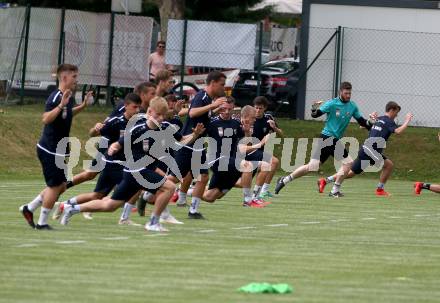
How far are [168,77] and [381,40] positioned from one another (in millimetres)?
17009

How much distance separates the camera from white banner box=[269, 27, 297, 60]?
3975 cm

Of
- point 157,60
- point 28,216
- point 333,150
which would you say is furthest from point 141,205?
point 157,60

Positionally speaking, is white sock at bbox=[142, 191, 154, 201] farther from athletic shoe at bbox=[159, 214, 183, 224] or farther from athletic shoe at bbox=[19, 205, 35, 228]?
athletic shoe at bbox=[19, 205, 35, 228]

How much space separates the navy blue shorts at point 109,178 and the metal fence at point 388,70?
1758cm

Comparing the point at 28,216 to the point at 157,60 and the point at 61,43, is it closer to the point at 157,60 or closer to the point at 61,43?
the point at 157,60

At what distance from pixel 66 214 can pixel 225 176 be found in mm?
3856

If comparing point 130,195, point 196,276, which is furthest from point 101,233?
point 196,276

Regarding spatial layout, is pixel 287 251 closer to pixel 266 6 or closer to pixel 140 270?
pixel 140 270

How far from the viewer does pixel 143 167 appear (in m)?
16.5

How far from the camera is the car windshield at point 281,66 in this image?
3747 cm

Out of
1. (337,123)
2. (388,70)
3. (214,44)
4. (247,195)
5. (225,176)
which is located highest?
(214,44)

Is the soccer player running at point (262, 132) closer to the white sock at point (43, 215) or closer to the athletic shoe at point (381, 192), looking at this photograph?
the athletic shoe at point (381, 192)

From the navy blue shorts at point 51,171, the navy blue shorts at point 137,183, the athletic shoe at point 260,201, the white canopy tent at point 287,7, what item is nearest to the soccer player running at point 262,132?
the athletic shoe at point 260,201

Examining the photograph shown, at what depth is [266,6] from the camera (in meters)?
53.9
